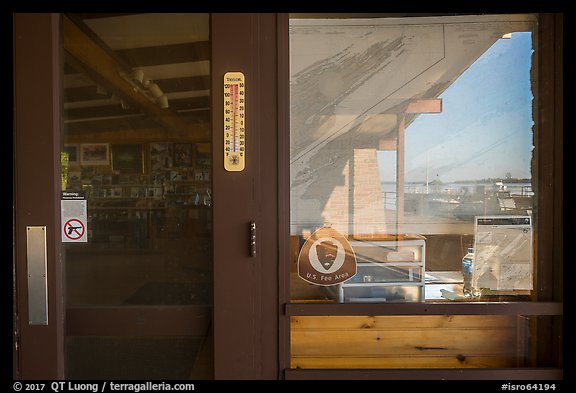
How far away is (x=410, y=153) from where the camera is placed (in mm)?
1967

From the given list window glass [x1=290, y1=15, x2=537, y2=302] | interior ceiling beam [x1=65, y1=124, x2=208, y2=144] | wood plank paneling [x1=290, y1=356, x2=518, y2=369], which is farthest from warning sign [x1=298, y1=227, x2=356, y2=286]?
interior ceiling beam [x1=65, y1=124, x2=208, y2=144]

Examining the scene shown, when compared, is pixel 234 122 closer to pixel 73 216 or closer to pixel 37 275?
pixel 73 216

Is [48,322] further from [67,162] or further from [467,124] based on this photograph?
[467,124]

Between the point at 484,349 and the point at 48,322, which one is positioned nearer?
the point at 48,322

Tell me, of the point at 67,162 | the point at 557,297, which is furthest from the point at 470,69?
the point at 67,162

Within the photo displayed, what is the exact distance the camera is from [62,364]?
1929 mm

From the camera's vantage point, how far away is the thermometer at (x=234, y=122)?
187cm

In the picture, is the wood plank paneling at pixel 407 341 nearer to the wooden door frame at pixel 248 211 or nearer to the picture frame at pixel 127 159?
the wooden door frame at pixel 248 211

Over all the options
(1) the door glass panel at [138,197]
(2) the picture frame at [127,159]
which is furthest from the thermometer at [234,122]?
(2) the picture frame at [127,159]

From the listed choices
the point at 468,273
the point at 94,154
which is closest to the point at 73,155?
the point at 94,154

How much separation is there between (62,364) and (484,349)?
86.8 inches

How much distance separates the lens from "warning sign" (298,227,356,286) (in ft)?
6.44

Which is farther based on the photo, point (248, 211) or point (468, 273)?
point (468, 273)

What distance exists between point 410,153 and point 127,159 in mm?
1476
